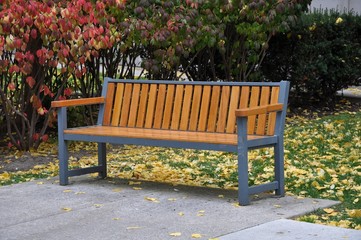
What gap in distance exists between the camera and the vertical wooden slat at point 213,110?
7.84 meters

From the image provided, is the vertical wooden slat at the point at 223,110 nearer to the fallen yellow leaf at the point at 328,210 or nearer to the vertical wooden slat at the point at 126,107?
the vertical wooden slat at the point at 126,107

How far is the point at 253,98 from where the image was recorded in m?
7.59

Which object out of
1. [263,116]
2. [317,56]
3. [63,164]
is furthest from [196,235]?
[317,56]

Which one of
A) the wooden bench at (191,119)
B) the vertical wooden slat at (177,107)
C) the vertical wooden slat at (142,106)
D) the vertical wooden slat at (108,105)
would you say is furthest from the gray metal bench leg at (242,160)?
the vertical wooden slat at (108,105)

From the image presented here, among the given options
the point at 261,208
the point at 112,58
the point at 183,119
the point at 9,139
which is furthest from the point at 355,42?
the point at 261,208

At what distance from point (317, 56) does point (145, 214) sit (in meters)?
7.75

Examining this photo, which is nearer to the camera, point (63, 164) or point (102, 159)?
point (63, 164)

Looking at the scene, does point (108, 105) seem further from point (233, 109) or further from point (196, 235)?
point (196, 235)

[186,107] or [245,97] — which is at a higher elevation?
[245,97]

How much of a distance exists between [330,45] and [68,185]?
6970mm

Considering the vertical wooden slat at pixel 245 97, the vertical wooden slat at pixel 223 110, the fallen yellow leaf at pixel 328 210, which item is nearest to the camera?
the fallen yellow leaf at pixel 328 210

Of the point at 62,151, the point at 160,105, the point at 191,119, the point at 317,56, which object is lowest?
the point at 62,151

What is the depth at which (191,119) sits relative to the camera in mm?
7977

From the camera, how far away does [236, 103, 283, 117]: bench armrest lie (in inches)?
272
